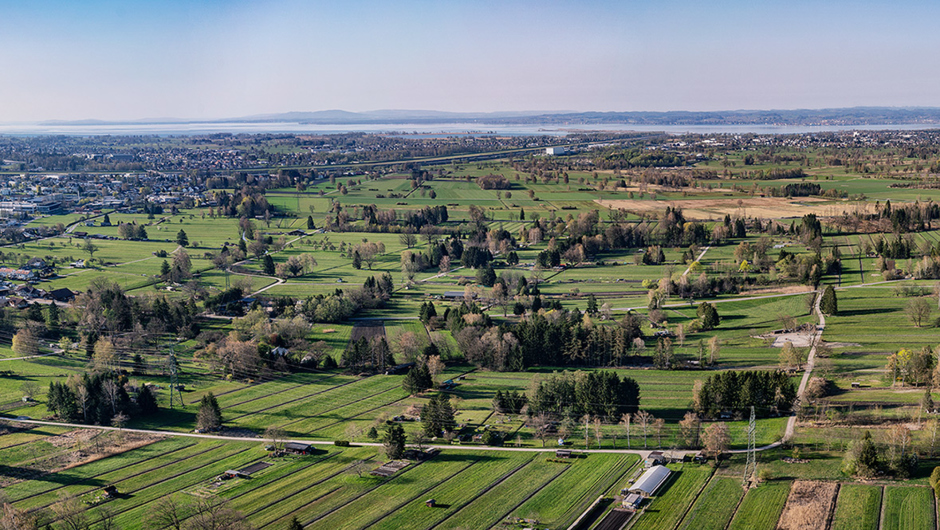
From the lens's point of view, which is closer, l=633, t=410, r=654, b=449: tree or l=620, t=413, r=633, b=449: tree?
l=620, t=413, r=633, b=449: tree

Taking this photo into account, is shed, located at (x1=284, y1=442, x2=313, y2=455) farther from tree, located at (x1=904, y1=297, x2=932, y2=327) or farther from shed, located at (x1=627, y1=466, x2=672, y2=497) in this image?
tree, located at (x1=904, y1=297, x2=932, y2=327)

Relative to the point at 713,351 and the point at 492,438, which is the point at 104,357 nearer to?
the point at 492,438

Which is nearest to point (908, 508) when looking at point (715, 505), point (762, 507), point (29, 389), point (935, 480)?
point (935, 480)

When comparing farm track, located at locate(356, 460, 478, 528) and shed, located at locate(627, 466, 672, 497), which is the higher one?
shed, located at locate(627, 466, 672, 497)

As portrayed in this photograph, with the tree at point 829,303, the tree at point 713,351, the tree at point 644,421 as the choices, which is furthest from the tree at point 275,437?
the tree at point 829,303

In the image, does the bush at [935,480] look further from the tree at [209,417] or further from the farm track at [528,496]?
the tree at [209,417]

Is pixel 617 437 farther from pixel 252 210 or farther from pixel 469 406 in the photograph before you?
pixel 252 210

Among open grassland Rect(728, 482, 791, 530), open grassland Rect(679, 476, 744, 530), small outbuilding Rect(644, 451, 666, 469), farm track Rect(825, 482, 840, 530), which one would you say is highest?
farm track Rect(825, 482, 840, 530)

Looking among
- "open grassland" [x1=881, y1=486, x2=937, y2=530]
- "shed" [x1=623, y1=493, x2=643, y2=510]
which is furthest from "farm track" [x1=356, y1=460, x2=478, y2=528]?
"open grassland" [x1=881, y1=486, x2=937, y2=530]
